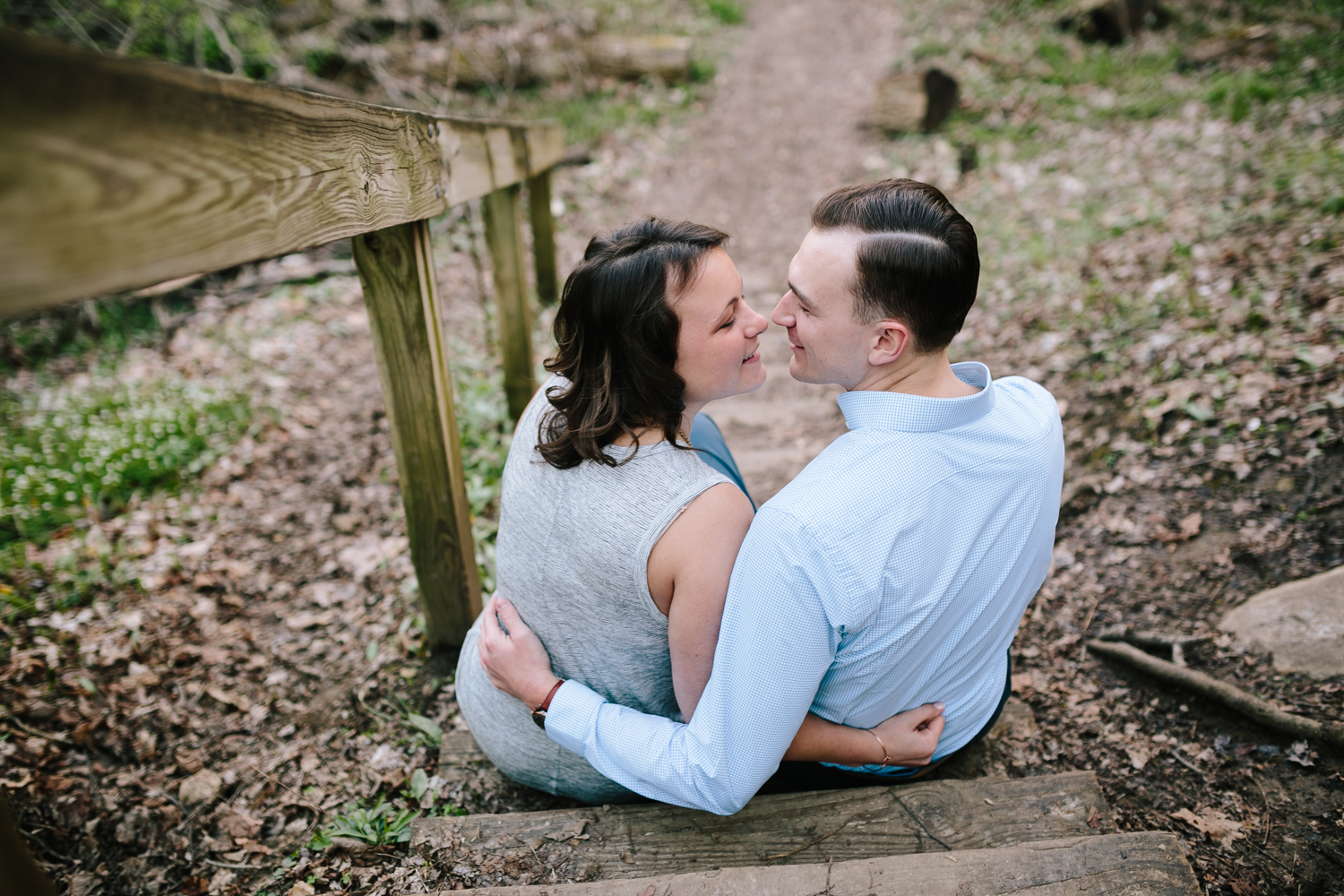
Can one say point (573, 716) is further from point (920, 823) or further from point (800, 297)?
point (800, 297)

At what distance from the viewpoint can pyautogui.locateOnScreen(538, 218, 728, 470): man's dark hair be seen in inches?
73.0

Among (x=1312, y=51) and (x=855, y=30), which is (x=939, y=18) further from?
(x=1312, y=51)

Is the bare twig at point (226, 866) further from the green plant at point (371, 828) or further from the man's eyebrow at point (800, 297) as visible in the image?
the man's eyebrow at point (800, 297)

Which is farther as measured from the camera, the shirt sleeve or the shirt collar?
the shirt collar

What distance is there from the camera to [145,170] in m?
0.91

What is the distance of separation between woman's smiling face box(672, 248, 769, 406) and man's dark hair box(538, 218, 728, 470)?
0.09 ft

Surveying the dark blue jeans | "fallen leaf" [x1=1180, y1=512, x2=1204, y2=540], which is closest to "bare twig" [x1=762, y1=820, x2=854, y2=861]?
the dark blue jeans

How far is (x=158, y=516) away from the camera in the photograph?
407 centimetres

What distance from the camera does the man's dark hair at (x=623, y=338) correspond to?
1.86 metres

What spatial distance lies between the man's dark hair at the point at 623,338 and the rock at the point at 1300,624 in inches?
98.6

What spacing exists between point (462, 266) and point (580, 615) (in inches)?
231

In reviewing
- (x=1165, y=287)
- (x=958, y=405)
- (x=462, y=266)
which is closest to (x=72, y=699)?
(x=958, y=405)

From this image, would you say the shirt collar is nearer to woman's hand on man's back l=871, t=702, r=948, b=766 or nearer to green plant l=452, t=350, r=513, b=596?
woman's hand on man's back l=871, t=702, r=948, b=766

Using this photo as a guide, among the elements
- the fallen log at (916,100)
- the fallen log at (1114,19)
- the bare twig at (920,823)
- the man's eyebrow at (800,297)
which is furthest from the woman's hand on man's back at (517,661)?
the fallen log at (1114,19)
